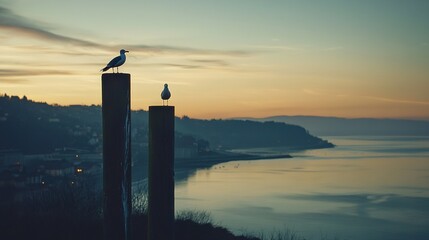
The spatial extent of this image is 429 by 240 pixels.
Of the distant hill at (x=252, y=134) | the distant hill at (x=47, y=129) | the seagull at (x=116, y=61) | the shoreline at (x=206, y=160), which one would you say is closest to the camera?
the seagull at (x=116, y=61)

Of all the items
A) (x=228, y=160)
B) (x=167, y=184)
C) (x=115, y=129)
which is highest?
(x=115, y=129)

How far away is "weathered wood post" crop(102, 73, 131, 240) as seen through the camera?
12.2ft

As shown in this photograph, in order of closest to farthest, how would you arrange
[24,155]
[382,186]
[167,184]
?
[167,184]
[382,186]
[24,155]

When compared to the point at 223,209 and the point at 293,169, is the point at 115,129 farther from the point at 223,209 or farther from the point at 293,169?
the point at 293,169

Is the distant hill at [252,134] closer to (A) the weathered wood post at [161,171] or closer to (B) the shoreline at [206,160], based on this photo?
(B) the shoreline at [206,160]

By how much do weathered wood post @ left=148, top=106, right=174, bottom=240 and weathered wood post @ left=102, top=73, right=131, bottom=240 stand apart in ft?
1.70

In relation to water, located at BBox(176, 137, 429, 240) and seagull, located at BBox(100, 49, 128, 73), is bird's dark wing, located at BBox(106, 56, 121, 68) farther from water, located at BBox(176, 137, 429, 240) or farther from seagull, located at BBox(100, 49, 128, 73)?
water, located at BBox(176, 137, 429, 240)

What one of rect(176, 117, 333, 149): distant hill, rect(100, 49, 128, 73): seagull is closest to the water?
rect(100, 49, 128, 73): seagull

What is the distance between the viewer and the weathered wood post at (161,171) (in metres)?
4.28

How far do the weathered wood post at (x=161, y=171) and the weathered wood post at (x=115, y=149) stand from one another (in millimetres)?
517

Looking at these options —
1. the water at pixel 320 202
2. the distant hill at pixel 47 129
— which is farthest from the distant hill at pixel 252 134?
the water at pixel 320 202

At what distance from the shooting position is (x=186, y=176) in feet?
232

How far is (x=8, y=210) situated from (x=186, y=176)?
61863mm

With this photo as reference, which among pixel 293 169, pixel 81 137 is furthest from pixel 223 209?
pixel 81 137
